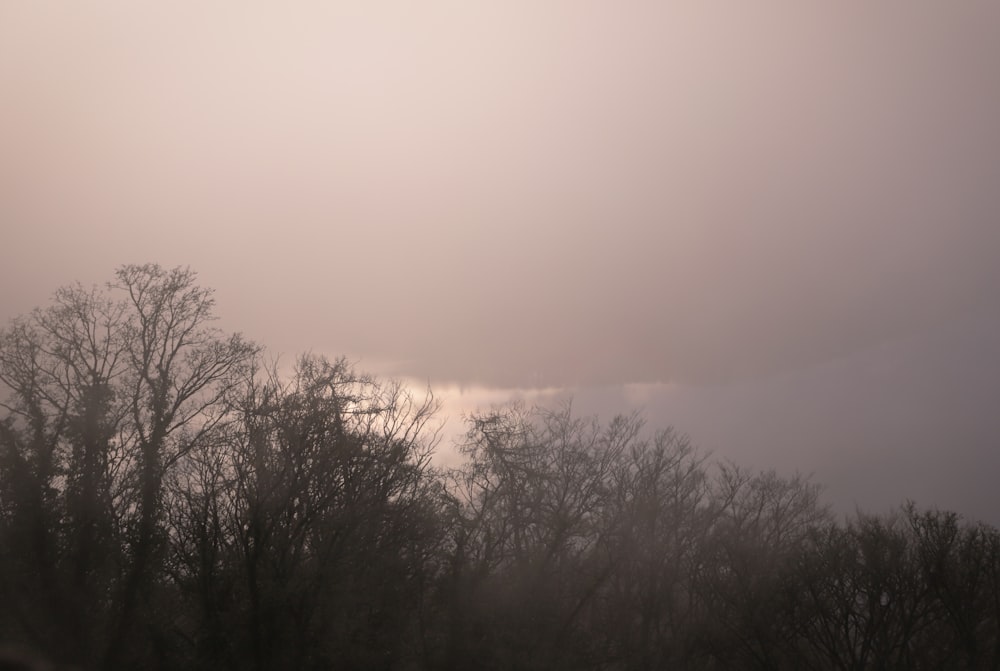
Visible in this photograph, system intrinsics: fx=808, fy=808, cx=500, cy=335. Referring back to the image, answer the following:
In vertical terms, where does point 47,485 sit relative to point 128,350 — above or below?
below

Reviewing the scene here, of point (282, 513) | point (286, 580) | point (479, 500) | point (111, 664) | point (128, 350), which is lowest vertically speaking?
point (111, 664)

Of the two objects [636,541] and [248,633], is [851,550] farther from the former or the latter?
[248,633]

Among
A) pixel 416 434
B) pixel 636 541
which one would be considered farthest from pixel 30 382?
pixel 636 541

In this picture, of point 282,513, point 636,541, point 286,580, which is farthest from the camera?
point 636,541

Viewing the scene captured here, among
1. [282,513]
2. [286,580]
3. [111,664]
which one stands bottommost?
[111,664]

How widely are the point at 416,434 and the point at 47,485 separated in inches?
579

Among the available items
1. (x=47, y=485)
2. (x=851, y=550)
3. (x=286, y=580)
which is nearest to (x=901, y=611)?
(x=851, y=550)

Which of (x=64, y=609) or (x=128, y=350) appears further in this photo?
(x=128, y=350)

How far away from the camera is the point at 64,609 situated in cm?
2912

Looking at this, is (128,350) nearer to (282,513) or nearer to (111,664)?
(282,513)

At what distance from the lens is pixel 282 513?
33.0m

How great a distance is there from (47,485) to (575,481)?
24.7 meters

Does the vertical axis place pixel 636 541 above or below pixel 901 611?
above

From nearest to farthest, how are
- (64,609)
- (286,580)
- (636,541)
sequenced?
(64,609), (286,580), (636,541)
